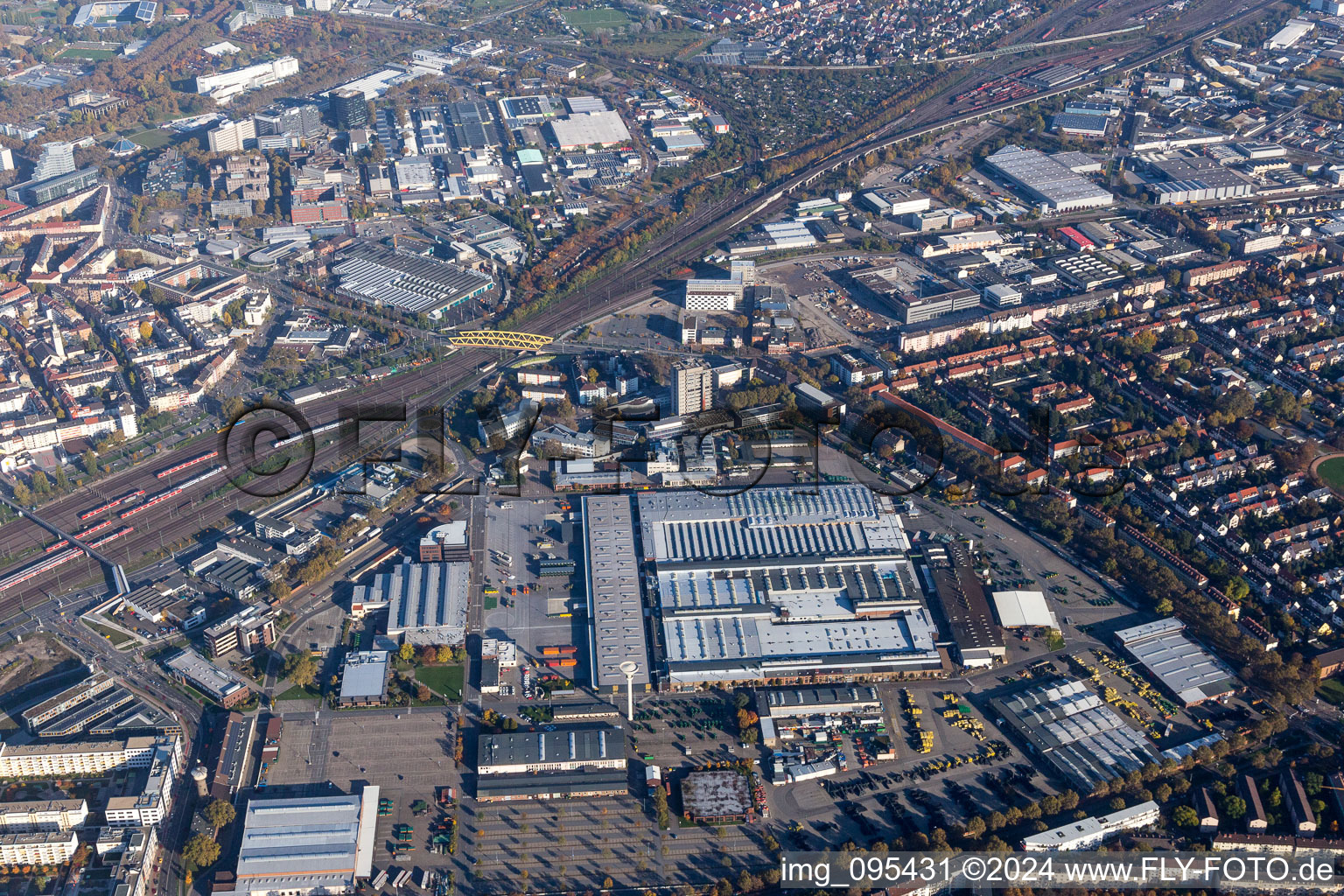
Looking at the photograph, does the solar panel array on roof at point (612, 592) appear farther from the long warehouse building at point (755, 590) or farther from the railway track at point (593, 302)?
the railway track at point (593, 302)

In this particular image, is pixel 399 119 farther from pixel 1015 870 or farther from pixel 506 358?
pixel 1015 870

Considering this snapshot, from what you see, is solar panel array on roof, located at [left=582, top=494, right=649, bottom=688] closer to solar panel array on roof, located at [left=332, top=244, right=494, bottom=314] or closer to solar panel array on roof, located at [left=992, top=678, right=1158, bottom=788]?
solar panel array on roof, located at [left=992, top=678, right=1158, bottom=788]

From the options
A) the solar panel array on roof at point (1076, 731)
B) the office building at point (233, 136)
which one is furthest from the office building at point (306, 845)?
the office building at point (233, 136)

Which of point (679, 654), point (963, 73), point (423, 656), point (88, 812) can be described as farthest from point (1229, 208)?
point (88, 812)

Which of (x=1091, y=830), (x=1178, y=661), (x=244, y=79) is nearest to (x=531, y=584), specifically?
(x=1091, y=830)

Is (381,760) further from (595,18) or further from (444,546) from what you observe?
(595,18)

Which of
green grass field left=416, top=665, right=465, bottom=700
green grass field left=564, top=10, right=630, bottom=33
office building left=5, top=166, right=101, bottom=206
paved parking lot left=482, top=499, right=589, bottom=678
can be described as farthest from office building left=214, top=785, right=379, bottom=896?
green grass field left=564, top=10, right=630, bottom=33
